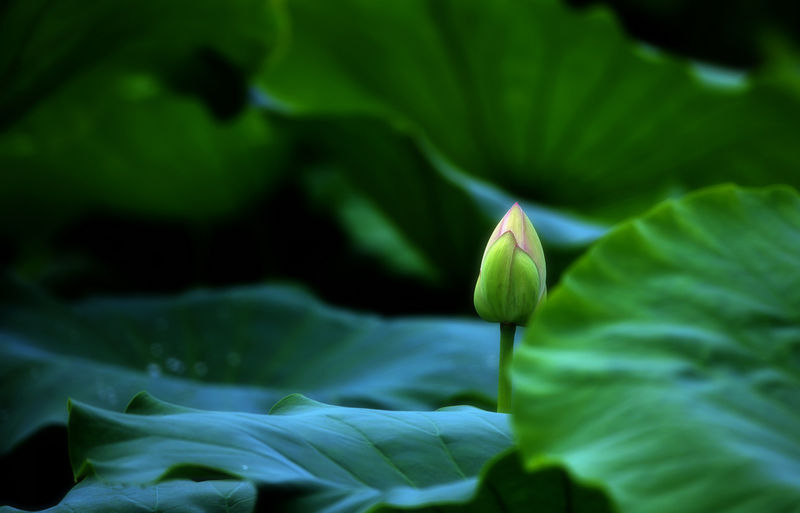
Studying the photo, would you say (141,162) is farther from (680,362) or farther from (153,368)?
(680,362)

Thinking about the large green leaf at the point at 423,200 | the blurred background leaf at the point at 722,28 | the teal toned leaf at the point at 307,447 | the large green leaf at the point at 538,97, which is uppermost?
the blurred background leaf at the point at 722,28

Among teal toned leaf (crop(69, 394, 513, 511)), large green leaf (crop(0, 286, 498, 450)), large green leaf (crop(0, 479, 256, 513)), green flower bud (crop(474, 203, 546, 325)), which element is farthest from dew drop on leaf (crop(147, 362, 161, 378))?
green flower bud (crop(474, 203, 546, 325))

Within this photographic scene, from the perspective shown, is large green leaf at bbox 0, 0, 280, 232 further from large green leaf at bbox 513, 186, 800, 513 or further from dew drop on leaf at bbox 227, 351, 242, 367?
large green leaf at bbox 513, 186, 800, 513

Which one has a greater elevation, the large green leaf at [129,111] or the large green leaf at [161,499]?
the large green leaf at [129,111]

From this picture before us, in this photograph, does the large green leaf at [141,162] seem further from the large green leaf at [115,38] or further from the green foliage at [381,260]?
the large green leaf at [115,38]

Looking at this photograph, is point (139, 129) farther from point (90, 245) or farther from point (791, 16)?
point (791, 16)

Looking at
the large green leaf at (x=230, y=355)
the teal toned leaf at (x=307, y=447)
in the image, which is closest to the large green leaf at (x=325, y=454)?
the teal toned leaf at (x=307, y=447)
